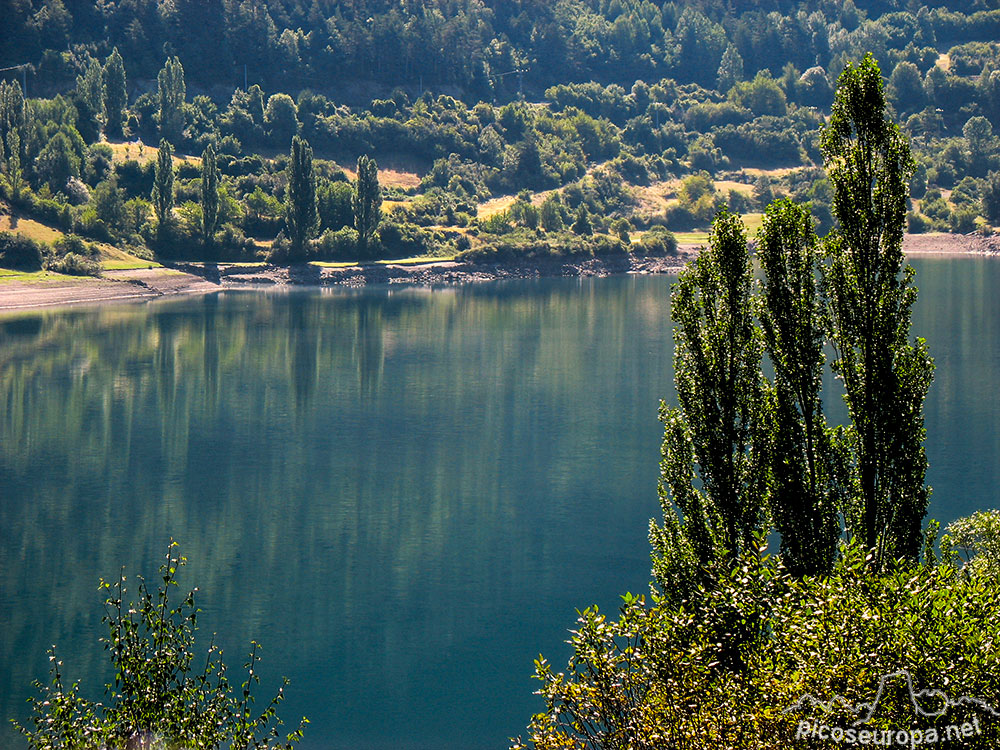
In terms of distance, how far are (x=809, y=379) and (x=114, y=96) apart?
175 meters

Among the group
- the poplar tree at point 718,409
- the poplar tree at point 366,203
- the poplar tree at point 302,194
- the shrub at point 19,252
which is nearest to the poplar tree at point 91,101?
the poplar tree at point 302,194

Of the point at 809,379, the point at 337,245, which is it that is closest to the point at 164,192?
the point at 337,245

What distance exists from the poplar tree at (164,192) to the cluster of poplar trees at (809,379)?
13625 cm

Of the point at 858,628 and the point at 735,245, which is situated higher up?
the point at 735,245

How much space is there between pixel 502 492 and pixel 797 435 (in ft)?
106

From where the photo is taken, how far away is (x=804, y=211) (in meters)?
27.2

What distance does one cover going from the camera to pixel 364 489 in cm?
5838

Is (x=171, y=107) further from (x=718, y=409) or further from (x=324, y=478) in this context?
(x=718, y=409)

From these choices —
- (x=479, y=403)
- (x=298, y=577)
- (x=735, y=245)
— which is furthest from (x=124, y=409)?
(x=735, y=245)

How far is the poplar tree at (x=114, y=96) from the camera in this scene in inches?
7210

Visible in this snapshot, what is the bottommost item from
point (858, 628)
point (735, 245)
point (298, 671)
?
point (298, 671)

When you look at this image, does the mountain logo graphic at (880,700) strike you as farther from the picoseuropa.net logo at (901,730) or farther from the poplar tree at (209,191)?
the poplar tree at (209,191)

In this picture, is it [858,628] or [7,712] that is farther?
[7,712]

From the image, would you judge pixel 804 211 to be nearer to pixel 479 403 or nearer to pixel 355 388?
pixel 479 403
